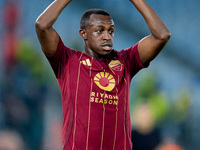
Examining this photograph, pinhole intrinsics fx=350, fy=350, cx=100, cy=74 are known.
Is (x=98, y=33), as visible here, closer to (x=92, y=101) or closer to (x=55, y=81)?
(x=92, y=101)

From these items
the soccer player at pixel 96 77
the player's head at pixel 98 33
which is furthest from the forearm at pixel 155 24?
the player's head at pixel 98 33

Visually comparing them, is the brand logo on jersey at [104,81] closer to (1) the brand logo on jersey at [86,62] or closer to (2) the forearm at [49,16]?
(1) the brand logo on jersey at [86,62]

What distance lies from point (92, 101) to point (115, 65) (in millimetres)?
250

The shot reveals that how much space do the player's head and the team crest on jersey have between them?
2.4 inches

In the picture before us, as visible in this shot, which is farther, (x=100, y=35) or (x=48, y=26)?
(x=100, y=35)

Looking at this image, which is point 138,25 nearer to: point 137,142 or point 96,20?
point 137,142

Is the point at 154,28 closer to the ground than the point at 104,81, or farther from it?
farther from it

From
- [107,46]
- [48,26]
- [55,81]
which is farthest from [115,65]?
[55,81]

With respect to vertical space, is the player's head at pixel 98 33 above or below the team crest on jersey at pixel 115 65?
above

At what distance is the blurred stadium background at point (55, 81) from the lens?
2.79m

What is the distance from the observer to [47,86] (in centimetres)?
286

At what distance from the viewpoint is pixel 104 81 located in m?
1.71

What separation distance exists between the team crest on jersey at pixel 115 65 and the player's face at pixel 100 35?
0.06 meters

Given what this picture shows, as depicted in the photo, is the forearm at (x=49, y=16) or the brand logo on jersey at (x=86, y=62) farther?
the brand logo on jersey at (x=86, y=62)
